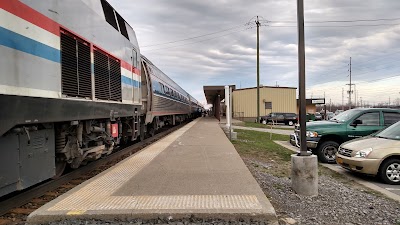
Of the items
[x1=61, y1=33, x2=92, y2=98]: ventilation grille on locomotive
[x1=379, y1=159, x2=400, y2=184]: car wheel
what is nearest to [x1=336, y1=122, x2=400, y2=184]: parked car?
[x1=379, y1=159, x2=400, y2=184]: car wheel

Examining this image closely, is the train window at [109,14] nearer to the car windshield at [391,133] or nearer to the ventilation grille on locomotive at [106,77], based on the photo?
the ventilation grille on locomotive at [106,77]

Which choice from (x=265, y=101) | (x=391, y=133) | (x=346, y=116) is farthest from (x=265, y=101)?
(x=391, y=133)

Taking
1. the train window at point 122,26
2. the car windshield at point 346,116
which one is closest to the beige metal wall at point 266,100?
the car windshield at point 346,116

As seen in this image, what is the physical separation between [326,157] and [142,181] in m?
6.79

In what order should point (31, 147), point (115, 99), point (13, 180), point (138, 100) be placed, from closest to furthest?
1. point (13, 180)
2. point (31, 147)
3. point (115, 99)
4. point (138, 100)

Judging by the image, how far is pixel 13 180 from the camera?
15.1 feet

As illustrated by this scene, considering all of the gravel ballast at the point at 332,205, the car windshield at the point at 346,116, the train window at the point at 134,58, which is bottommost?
the gravel ballast at the point at 332,205

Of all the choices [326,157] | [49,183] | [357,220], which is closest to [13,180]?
[49,183]

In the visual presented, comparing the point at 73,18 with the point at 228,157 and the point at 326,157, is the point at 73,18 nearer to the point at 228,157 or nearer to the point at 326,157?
the point at 228,157

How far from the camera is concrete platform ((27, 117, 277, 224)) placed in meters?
4.36

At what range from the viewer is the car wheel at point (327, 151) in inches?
424

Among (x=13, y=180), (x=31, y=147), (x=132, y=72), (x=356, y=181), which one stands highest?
(x=132, y=72)

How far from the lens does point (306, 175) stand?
5914 millimetres

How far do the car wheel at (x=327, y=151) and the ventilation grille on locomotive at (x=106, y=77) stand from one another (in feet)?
20.7
